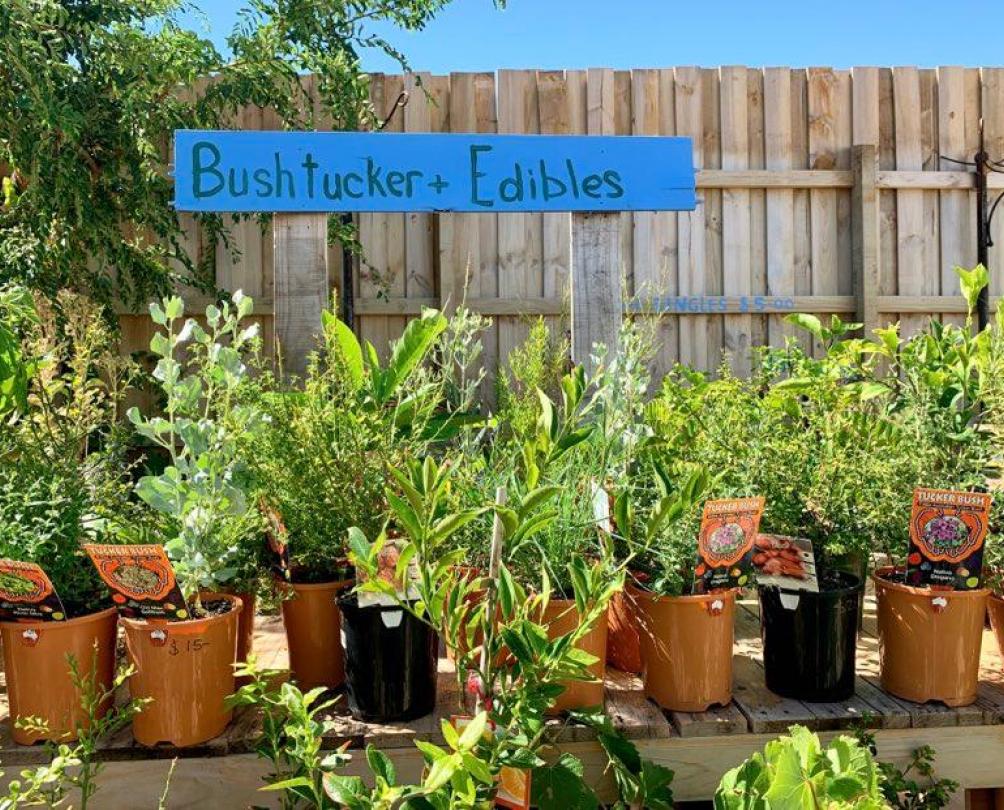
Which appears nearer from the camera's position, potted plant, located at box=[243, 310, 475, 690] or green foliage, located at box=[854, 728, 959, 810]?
green foliage, located at box=[854, 728, 959, 810]

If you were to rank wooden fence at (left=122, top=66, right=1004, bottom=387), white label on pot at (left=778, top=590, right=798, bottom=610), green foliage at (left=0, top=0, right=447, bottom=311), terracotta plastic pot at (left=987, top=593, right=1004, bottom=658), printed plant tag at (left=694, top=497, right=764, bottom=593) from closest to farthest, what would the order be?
printed plant tag at (left=694, top=497, right=764, bottom=593)
white label on pot at (left=778, top=590, right=798, bottom=610)
terracotta plastic pot at (left=987, top=593, right=1004, bottom=658)
green foliage at (left=0, top=0, right=447, bottom=311)
wooden fence at (left=122, top=66, right=1004, bottom=387)

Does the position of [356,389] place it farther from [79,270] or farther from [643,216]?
[643,216]

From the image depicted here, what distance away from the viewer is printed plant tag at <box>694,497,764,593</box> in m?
1.41

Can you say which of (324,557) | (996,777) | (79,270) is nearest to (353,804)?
(324,557)

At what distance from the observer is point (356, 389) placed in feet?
5.20

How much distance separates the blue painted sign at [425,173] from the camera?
6.11ft

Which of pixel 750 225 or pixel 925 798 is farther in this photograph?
Answer: pixel 750 225

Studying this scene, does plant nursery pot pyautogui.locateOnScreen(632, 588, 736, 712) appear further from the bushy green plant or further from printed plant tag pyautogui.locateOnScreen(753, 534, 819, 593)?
the bushy green plant

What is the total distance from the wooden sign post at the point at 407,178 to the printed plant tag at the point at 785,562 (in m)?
0.65

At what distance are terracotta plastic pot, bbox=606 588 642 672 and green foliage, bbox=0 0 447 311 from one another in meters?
2.33

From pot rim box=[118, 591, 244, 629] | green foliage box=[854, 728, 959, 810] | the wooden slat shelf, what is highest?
pot rim box=[118, 591, 244, 629]

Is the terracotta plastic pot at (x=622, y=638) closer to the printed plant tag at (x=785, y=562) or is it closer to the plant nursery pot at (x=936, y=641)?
the printed plant tag at (x=785, y=562)

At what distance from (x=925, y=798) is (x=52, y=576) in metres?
1.51

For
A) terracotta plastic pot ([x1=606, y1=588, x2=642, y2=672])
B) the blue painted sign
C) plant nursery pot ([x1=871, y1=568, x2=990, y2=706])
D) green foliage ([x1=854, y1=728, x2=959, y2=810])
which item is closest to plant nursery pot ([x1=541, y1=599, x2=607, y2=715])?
terracotta plastic pot ([x1=606, y1=588, x2=642, y2=672])
